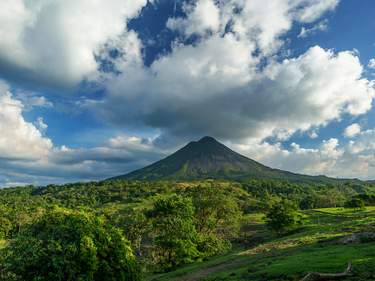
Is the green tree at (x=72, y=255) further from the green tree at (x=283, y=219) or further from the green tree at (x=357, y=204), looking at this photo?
the green tree at (x=357, y=204)

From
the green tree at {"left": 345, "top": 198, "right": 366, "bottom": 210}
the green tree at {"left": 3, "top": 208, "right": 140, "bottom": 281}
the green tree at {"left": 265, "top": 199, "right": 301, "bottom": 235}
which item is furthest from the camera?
the green tree at {"left": 345, "top": 198, "right": 366, "bottom": 210}

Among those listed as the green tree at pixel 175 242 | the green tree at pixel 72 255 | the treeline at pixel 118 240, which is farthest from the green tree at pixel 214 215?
the green tree at pixel 72 255

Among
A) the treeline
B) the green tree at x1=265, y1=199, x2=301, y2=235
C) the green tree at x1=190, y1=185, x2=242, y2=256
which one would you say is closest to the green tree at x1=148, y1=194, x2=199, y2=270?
the treeline

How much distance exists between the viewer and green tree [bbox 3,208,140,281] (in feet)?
86.7

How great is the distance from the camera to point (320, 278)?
78.9ft

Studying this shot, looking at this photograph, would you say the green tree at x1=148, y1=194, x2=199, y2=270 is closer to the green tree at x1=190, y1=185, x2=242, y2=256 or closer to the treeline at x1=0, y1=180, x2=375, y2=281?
the treeline at x1=0, y1=180, x2=375, y2=281

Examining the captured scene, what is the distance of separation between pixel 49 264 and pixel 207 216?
67854 mm

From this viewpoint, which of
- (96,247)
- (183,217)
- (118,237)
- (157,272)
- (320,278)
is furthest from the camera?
(183,217)

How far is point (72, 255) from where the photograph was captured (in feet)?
87.5

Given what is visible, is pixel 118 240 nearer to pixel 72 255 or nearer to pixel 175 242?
pixel 72 255

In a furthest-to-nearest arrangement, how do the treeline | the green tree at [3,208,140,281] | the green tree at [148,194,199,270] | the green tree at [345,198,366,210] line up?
the green tree at [345,198,366,210], the green tree at [148,194,199,270], the treeline, the green tree at [3,208,140,281]

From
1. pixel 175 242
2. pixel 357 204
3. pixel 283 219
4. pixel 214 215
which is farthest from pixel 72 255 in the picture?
pixel 357 204

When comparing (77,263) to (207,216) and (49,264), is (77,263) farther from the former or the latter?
(207,216)

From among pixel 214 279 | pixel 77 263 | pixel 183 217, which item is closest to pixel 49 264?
pixel 77 263
